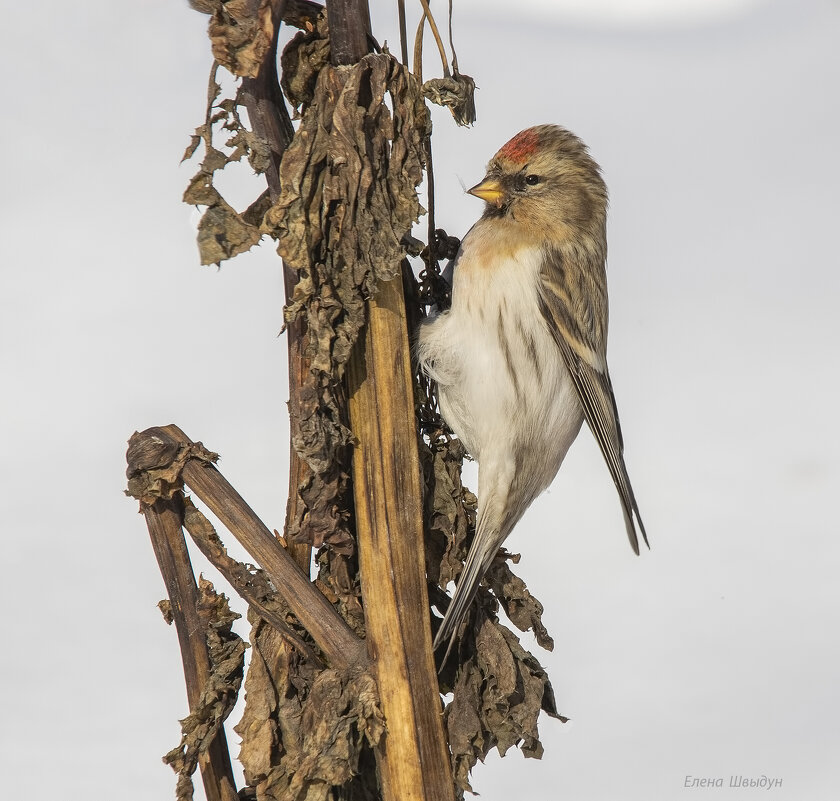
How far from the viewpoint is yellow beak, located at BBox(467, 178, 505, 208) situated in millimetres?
2037

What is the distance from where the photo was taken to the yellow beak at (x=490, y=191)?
6.68 feet

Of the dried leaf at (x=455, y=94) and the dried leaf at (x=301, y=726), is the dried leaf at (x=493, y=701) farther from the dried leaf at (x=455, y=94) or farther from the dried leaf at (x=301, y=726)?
the dried leaf at (x=455, y=94)

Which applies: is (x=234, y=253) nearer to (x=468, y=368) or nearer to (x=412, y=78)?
(x=412, y=78)

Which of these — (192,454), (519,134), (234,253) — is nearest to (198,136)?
(234,253)

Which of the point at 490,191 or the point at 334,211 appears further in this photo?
the point at 490,191

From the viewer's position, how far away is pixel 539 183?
205 centimetres

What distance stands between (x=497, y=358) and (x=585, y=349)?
21 cm

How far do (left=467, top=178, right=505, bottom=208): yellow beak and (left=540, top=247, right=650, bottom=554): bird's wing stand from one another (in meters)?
0.17

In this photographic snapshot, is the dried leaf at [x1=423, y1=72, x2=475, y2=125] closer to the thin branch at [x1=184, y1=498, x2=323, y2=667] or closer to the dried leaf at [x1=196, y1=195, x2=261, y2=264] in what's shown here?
the dried leaf at [x1=196, y1=195, x2=261, y2=264]

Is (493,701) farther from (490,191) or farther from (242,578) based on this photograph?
(490,191)

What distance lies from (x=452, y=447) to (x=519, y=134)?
2.38 feet

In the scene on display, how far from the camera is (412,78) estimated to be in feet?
4.92

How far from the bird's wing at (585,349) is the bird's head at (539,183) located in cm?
10

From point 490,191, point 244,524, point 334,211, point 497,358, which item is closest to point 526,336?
point 497,358
